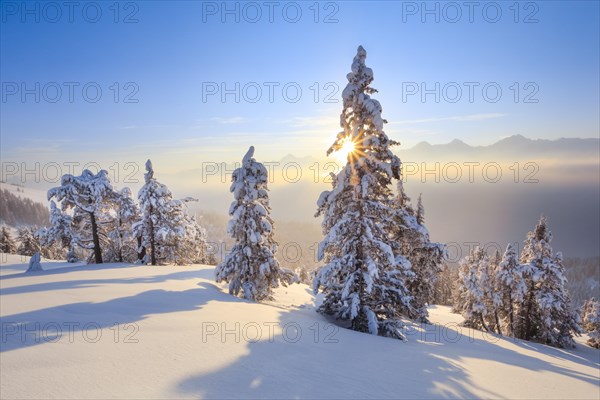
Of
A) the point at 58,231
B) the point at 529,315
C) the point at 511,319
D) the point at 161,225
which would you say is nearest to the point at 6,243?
the point at 58,231

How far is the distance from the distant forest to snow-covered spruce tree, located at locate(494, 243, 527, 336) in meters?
226

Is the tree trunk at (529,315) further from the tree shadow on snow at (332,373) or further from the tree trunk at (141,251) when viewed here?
the tree trunk at (141,251)

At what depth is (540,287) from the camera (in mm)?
33281

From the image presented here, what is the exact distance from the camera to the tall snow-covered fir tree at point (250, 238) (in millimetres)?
19953

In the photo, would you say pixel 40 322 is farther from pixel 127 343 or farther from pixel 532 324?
pixel 532 324

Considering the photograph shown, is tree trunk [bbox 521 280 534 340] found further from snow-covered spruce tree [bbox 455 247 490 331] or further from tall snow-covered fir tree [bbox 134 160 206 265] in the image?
tall snow-covered fir tree [bbox 134 160 206 265]

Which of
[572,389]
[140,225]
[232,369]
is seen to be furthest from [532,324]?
[140,225]

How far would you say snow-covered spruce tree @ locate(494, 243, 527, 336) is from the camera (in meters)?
32.7

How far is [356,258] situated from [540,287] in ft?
96.7

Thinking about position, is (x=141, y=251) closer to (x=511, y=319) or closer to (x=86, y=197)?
(x=86, y=197)

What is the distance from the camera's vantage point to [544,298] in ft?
106

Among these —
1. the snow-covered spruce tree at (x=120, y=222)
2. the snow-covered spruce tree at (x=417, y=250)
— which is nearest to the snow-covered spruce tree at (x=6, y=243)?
the snow-covered spruce tree at (x=120, y=222)

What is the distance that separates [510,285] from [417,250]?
19.4 meters

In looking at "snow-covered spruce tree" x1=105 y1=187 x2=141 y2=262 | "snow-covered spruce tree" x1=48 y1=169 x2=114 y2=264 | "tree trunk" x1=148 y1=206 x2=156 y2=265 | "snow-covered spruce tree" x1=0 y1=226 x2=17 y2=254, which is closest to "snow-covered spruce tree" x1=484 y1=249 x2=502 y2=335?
"tree trunk" x1=148 y1=206 x2=156 y2=265
